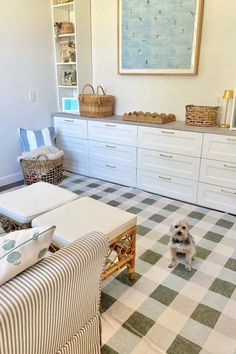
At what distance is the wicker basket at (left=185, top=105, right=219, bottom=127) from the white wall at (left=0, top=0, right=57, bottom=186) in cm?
191

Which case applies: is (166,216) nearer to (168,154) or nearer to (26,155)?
(168,154)

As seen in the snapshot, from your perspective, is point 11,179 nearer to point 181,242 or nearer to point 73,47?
point 73,47

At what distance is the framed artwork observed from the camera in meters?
2.87

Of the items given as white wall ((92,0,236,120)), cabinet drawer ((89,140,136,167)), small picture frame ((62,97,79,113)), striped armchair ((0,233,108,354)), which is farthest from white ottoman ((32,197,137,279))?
small picture frame ((62,97,79,113))

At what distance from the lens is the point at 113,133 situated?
3305 mm

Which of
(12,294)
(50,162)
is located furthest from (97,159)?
(12,294)

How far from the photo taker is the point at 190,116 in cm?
290

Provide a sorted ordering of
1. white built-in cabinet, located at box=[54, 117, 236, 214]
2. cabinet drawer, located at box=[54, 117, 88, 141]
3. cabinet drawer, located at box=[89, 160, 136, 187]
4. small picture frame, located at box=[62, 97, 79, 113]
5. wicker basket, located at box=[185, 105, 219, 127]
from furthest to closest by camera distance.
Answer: small picture frame, located at box=[62, 97, 79, 113] < cabinet drawer, located at box=[54, 117, 88, 141] < cabinet drawer, located at box=[89, 160, 136, 187] < wicker basket, located at box=[185, 105, 219, 127] < white built-in cabinet, located at box=[54, 117, 236, 214]

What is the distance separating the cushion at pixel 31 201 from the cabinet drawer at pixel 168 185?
1279 mm

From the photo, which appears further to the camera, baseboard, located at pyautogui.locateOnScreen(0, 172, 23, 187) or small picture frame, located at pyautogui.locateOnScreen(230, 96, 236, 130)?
baseboard, located at pyautogui.locateOnScreen(0, 172, 23, 187)

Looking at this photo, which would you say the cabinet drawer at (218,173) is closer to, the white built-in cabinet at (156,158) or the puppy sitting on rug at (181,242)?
the white built-in cabinet at (156,158)

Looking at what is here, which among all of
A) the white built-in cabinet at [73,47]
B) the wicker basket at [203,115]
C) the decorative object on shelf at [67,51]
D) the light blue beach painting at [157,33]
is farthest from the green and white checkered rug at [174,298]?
the decorative object on shelf at [67,51]

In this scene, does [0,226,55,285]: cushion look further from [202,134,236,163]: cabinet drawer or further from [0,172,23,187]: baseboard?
[0,172,23,187]: baseboard

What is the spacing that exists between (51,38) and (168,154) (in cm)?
213
